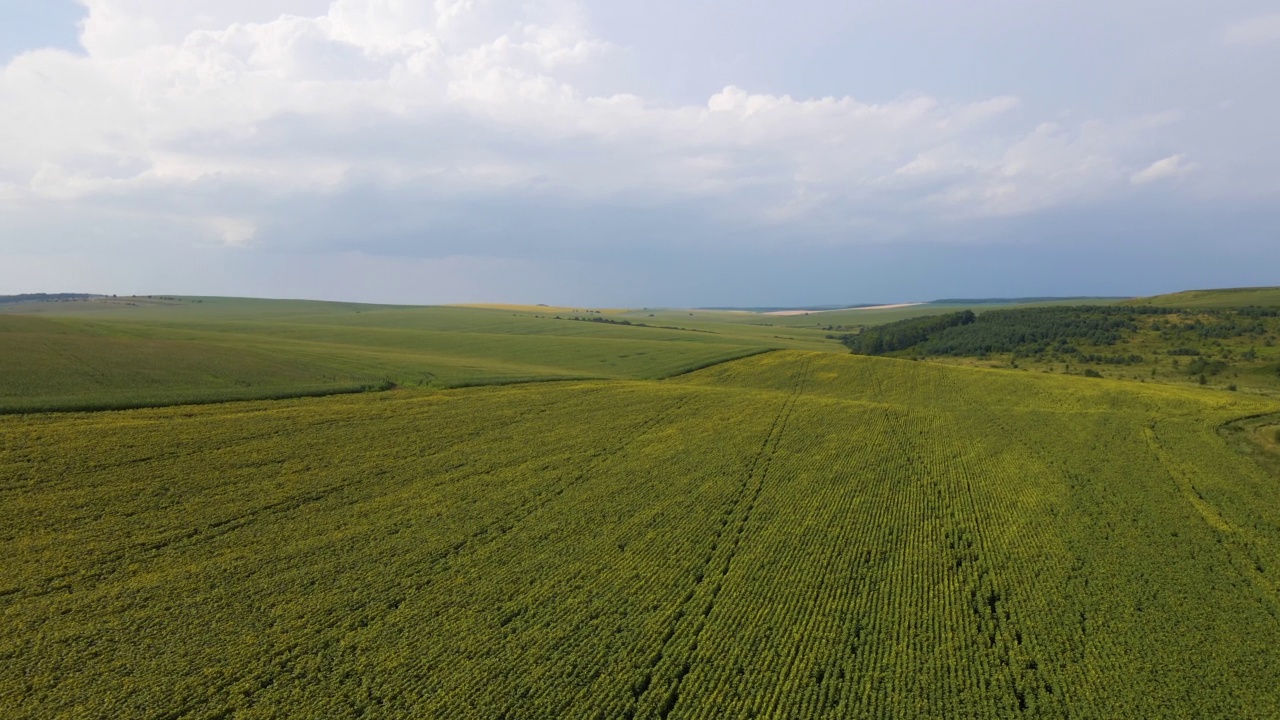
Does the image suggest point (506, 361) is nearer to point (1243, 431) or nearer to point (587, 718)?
point (587, 718)

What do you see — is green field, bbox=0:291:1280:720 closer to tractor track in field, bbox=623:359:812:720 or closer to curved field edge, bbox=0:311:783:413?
tractor track in field, bbox=623:359:812:720

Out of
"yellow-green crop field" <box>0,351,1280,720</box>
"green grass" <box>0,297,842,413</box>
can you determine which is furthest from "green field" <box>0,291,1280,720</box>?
"green grass" <box>0,297,842,413</box>

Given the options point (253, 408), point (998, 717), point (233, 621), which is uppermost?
point (253, 408)

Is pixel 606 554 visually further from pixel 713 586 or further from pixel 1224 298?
pixel 1224 298

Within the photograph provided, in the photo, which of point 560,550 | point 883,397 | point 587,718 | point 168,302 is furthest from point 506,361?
point 168,302

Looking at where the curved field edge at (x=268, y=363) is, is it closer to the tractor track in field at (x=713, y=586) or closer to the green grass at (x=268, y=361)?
the green grass at (x=268, y=361)

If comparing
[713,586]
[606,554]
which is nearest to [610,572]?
[606,554]
